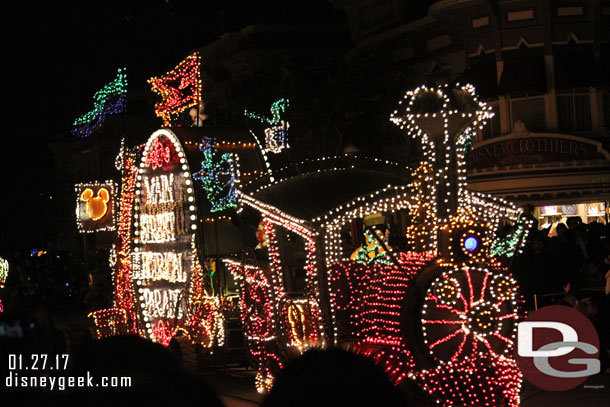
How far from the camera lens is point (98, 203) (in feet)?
58.0

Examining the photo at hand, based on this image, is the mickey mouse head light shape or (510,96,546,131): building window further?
(510,96,546,131): building window

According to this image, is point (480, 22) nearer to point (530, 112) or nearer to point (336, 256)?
point (530, 112)

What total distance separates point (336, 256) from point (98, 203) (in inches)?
337

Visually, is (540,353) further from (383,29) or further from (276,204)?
(383,29)

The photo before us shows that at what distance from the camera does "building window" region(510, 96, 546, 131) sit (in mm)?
24984

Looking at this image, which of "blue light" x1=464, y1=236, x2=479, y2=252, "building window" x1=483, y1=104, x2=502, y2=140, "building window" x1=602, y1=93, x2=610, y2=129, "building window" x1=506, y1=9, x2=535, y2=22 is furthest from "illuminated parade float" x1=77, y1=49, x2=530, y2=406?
"building window" x1=602, y1=93, x2=610, y2=129

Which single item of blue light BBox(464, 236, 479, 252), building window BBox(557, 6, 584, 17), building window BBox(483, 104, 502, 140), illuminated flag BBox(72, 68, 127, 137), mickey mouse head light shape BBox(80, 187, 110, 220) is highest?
building window BBox(557, 6, 584, 17)

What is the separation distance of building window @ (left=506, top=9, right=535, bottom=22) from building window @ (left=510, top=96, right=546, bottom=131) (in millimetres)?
1991

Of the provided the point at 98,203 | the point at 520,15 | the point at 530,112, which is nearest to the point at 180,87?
the point at 98,203

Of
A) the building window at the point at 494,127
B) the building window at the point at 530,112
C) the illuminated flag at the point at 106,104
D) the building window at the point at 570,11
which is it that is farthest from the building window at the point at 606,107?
the illuminated flag at the point at 106,104

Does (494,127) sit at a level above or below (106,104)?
above

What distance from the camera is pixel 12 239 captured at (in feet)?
158

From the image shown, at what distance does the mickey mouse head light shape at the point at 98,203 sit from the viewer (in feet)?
57.6

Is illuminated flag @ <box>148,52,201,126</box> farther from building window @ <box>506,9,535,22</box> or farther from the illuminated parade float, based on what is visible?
building window @ <box>506,9,535,22</box>
